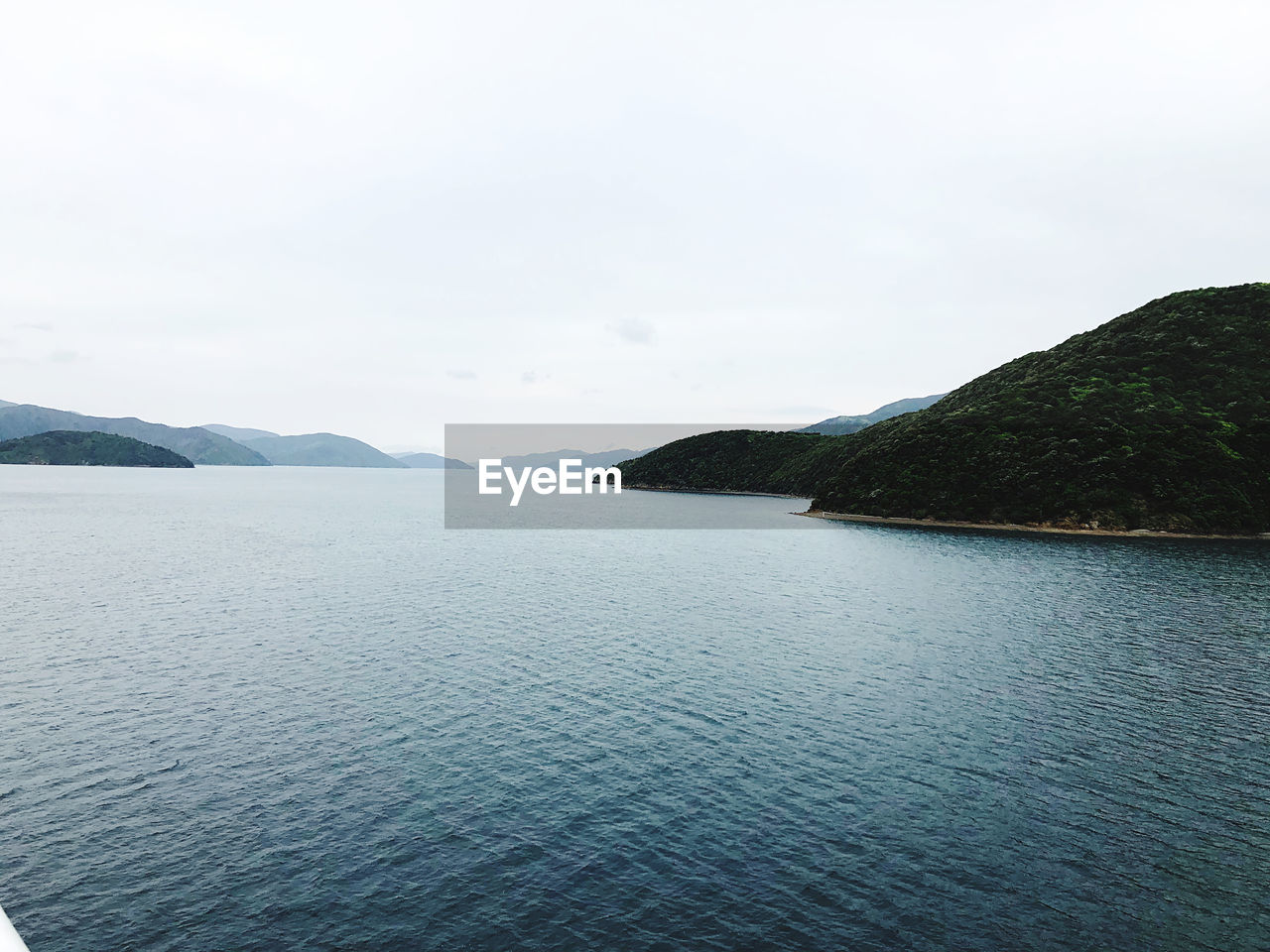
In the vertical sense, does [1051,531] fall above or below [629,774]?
above

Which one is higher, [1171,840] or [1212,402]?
[1212,402]

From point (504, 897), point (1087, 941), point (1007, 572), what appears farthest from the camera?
point (1007, 572)

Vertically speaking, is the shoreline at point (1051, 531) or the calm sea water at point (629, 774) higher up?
the shoreline at point (1051, 531)

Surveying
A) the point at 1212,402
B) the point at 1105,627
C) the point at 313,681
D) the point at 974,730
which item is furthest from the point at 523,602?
the point at 1212,402

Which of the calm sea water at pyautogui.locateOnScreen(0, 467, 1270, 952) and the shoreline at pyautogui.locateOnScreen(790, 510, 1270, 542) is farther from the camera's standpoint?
the shoreline at pyautogui.locateOnScreen(790, 510, 1270, 542)

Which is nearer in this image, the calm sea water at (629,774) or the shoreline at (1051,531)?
the calm sea water at (629,774)

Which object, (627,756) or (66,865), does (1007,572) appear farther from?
(66,865)

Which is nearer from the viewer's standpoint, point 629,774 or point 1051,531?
point 629,774

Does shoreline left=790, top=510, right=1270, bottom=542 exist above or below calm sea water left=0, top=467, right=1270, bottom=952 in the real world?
above
